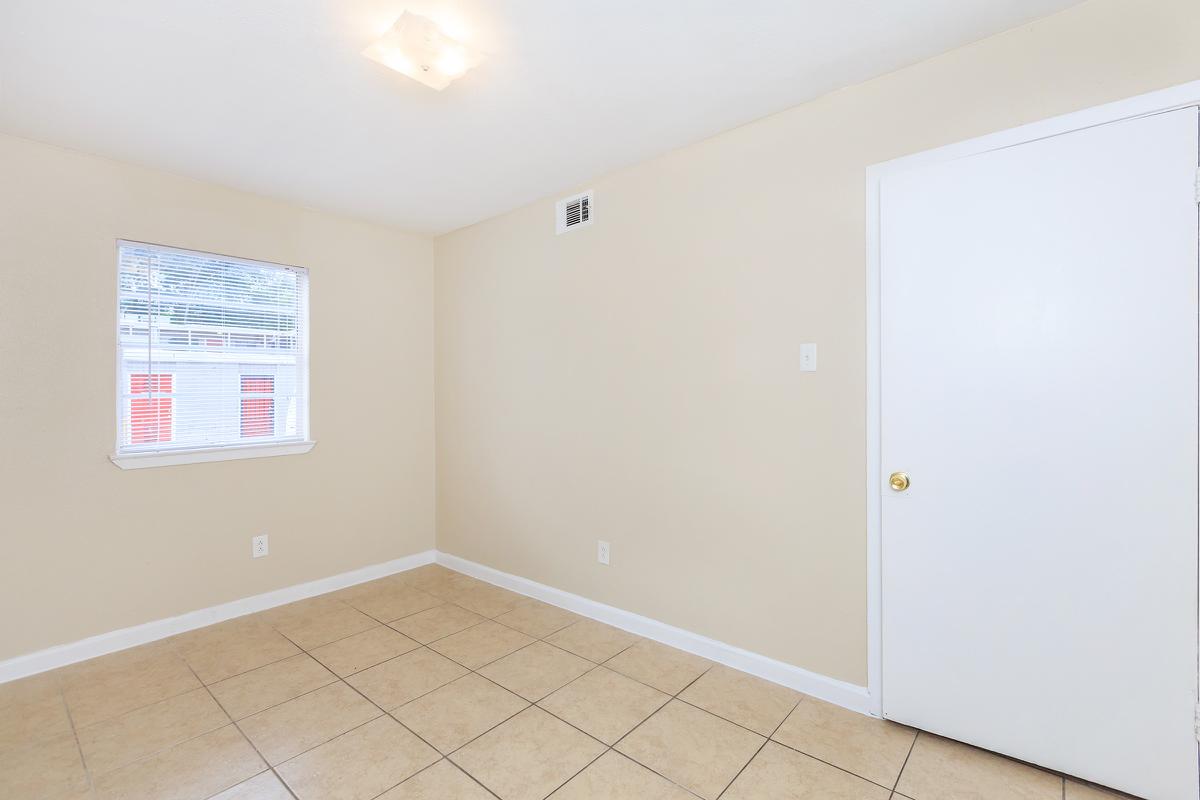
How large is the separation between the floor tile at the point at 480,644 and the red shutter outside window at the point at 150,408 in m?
1.87

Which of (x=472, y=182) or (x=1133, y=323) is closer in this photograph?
(x=1133, y=323)

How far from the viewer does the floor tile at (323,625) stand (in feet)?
9.46

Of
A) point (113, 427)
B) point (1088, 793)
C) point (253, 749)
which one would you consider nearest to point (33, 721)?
point (253, 749)

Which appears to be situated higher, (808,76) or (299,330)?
(808,76)

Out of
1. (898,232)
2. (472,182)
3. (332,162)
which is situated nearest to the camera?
(898,232)

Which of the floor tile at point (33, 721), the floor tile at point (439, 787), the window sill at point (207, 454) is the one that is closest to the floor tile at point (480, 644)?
the floor tile at point (439, 787)

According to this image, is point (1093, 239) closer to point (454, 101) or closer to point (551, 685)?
point (454, 101)

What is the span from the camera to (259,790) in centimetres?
177

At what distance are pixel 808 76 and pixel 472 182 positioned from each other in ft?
5.99

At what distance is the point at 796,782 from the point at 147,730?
2408mm

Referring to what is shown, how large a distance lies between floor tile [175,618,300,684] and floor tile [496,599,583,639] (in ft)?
3.62

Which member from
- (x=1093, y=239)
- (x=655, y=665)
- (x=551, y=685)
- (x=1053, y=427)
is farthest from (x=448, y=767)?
(x=1093, y=239)

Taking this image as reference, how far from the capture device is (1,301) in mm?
2445

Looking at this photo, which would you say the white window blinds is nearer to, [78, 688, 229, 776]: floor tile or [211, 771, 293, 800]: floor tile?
[78, 688, 229, 776]: floor tile
